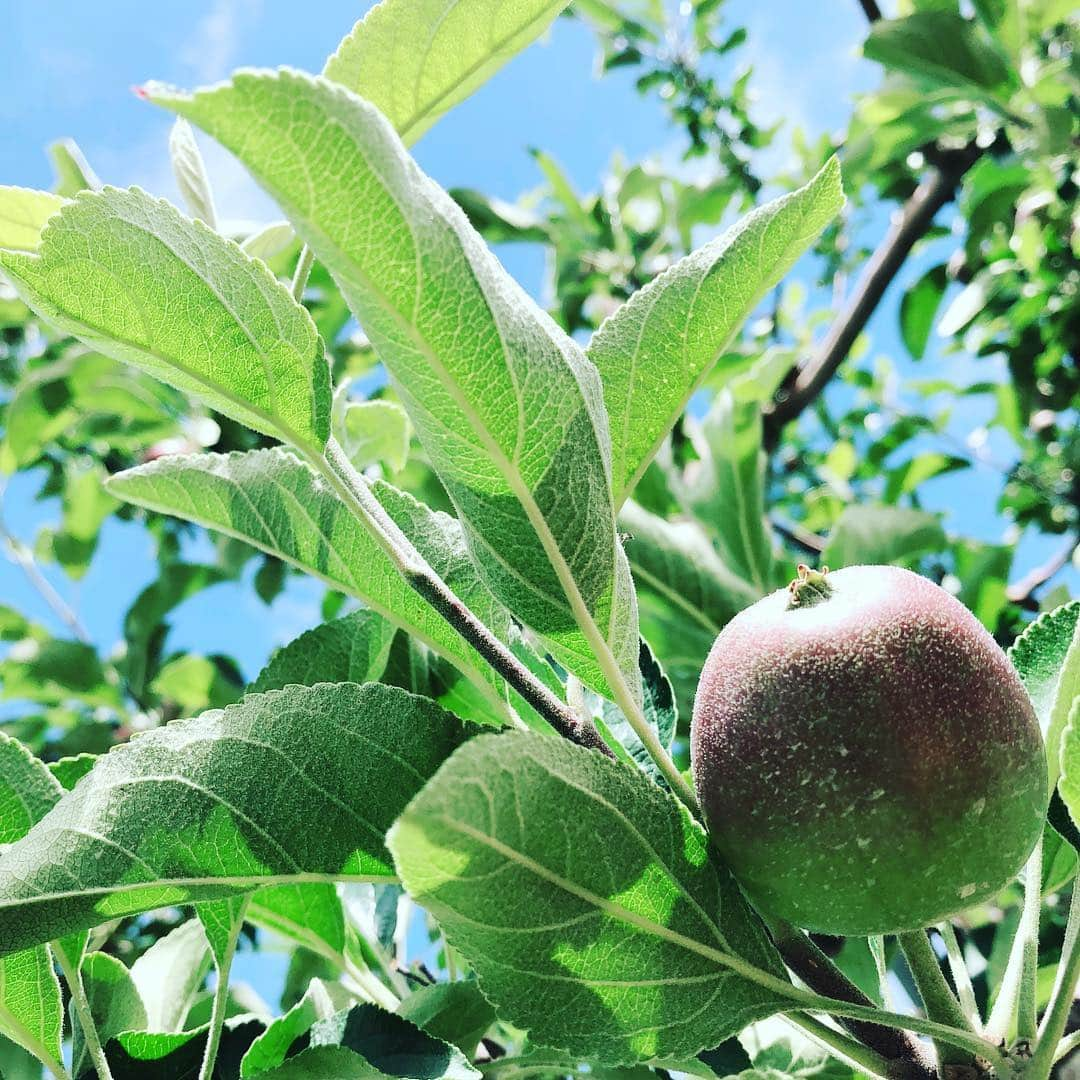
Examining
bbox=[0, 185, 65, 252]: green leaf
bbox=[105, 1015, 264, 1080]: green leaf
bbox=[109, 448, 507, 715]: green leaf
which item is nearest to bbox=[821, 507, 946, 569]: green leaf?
bbox=[109, 448, 507, 715]: green leaf

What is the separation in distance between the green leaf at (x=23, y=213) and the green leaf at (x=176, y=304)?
182 millimetres

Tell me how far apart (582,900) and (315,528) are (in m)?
0.35

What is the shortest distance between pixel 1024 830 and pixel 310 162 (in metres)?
0.53

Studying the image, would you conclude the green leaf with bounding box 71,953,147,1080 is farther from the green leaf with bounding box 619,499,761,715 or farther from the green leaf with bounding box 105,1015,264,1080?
the green leaf with bounding box 619,499,761,715

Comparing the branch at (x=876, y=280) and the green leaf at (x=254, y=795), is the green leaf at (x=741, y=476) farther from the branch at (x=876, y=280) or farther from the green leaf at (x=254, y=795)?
the green leaf at (x=254, y=795)

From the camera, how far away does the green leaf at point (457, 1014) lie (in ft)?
3.14

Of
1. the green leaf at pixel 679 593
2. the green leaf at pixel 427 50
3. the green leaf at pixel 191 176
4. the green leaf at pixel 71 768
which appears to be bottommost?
the green leaf at pixel 679 593

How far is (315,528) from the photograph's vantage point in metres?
0.80

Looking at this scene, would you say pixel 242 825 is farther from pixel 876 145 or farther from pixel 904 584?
pixel 876 145

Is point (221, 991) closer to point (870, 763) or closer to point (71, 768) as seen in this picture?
point (71, 768)

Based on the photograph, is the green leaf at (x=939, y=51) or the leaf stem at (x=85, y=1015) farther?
the green leaf at (x=939, y=51)

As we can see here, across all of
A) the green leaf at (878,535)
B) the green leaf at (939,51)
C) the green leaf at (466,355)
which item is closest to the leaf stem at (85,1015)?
the green leaf at (466,355)

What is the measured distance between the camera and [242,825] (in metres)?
0.64

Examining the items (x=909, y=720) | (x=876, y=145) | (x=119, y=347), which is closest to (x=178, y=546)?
(x=876, y=145)
